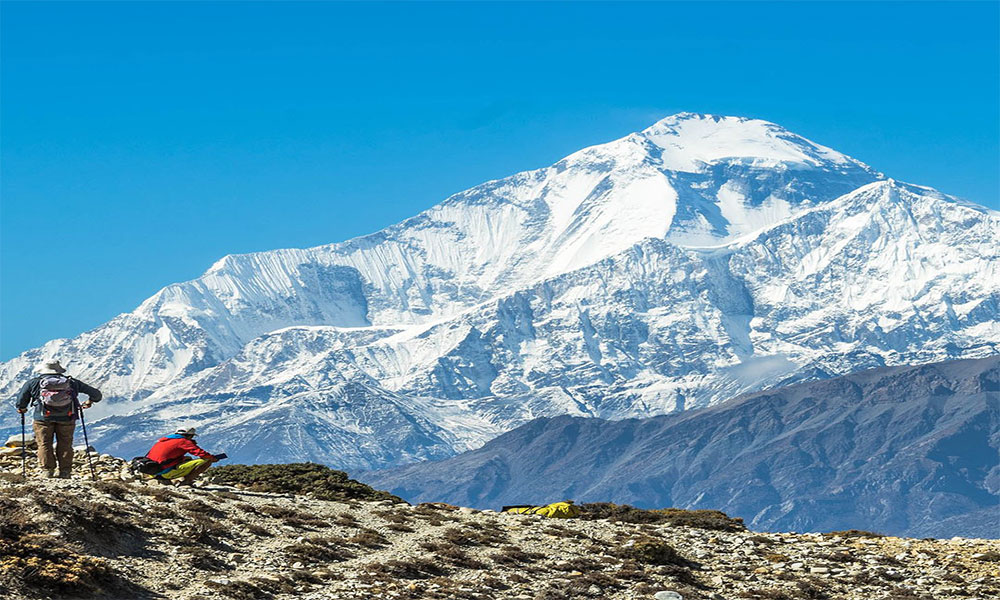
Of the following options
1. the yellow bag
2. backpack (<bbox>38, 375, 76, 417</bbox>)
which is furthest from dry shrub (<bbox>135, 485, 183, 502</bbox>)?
the yellow bag

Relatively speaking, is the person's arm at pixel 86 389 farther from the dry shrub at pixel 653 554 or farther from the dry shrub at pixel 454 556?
the dry shrub at pixel 653 554

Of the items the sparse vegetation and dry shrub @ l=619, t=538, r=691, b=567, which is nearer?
dry shrub @ l=619, t=538, r=691, b=567

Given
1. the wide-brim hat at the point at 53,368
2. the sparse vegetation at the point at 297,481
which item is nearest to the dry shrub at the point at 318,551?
the wide-brim hat at the point at 53,368

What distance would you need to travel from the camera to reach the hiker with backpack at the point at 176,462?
39500 millimetres

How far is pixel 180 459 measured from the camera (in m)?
39.9

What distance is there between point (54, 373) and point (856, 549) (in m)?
22.2

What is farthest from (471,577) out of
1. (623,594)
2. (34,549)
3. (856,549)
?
(856,549)

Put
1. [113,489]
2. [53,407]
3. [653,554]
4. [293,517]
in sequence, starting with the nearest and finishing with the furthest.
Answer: [113,489] < [653,554] < [293,517] < [53,407]

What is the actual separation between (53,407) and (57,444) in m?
1.35

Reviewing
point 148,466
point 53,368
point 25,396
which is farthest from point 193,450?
point 25,396

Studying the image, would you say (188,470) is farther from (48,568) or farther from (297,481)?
(48,568)

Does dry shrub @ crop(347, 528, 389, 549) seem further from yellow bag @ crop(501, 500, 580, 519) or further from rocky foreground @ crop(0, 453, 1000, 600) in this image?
yellow bag @ crop(501, 500, 580, 519)

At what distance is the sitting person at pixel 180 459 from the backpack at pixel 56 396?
9.47 ft

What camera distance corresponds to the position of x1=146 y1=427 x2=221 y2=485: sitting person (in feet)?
129
